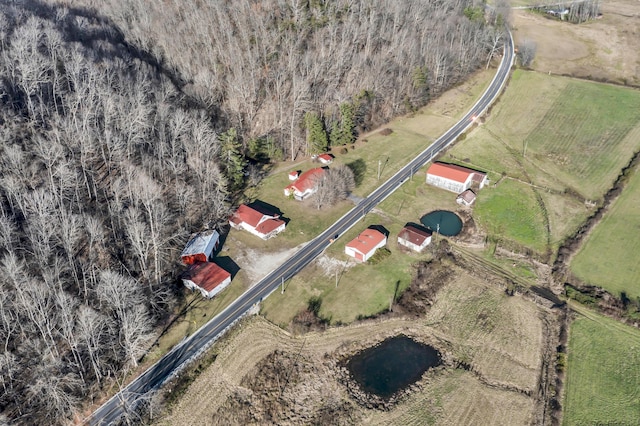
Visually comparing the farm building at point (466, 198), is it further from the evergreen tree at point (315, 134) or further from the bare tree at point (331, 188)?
the evergreen tree at point (315, 134)

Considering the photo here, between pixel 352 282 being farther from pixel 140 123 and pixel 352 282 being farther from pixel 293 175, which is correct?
pixel 140 123

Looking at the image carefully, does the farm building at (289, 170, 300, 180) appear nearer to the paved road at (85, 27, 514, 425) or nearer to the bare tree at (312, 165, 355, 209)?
the bare tree at (312, 165, 355, 209)

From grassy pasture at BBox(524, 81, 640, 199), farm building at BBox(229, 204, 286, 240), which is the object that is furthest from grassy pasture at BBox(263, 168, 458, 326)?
grassy pasture at BBox(524, 81, 640, 199)

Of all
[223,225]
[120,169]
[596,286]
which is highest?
[120,169]

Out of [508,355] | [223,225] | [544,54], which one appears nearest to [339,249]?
[223,225]

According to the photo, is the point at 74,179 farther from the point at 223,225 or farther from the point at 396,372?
the point at 396,372

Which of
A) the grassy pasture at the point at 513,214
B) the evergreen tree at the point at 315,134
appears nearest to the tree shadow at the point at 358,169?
the evergreen tree at the point at 315,134

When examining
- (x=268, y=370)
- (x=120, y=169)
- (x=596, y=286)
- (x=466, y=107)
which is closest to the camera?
(x=268, y=370)
